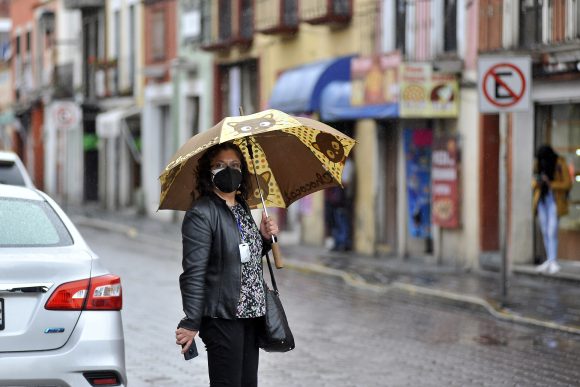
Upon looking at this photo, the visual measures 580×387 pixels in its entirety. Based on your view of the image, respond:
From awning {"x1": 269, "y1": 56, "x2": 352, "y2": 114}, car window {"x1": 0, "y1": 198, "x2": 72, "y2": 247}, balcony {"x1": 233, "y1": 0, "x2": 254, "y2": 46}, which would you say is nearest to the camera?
car window {"x1": 0, "y1": 198, "x2": 72, "y2": 247}

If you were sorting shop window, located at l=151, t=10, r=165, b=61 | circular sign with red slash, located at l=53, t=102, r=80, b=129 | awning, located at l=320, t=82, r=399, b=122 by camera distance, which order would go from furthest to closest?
shop window, located at l=151, t=10, r=165, b=61
circular sign with red slash, located at l=53, t=102, r=80, b=129
awning, located at l=320, t=82, r=399, b=122

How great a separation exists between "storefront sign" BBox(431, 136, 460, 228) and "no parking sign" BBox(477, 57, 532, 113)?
5.67 m

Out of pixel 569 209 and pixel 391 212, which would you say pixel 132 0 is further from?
pixel 569 209

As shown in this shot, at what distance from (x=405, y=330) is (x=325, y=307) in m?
2.19

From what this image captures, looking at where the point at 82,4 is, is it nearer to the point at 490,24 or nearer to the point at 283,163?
the point at 490,24

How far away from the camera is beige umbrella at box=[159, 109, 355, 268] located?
7340 mm

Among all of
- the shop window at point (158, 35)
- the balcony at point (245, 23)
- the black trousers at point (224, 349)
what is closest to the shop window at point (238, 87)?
the balcony at point (245, 23)

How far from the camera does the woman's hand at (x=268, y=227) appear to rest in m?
7.19

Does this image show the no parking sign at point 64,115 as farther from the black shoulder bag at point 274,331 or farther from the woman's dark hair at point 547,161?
the black shoulder bag at point 274,331

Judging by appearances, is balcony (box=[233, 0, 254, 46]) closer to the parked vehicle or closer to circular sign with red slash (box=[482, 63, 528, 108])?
circular sign with red slash (box=[482, 63, 528, 108])

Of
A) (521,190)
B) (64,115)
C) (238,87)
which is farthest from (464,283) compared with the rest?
(64,115)

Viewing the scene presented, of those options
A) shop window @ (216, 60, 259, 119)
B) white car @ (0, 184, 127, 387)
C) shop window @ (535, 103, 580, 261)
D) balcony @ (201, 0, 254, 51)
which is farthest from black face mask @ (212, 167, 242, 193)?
balcony @ (201, 0, 254, 51)

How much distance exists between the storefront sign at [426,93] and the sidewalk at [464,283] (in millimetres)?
2325

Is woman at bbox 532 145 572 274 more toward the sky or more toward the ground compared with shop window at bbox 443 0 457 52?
more toward the ground
